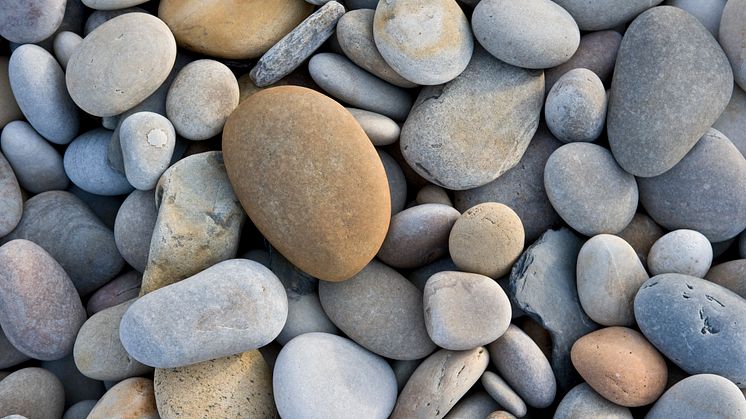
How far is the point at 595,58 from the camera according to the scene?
1.81 metres

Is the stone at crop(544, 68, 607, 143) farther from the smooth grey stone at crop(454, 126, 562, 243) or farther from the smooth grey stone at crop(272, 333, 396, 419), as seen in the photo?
the smooth grey stone at crop(272, 333, 396, 419)

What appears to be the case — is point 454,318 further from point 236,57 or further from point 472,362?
point 236,57

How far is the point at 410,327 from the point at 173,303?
58 centimetres

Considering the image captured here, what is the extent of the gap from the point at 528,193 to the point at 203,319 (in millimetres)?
924

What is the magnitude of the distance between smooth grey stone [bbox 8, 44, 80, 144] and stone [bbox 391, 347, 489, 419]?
1215 mm

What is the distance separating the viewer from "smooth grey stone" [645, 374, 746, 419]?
139 cm

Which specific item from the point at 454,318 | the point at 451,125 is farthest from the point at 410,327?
the point at 451,125

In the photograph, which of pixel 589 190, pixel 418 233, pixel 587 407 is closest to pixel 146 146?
pixel 418 233

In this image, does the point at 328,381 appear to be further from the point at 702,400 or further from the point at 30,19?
the point at 30,19

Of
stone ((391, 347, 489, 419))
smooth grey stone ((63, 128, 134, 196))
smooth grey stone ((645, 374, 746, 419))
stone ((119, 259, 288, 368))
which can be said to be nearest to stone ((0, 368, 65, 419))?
stone ((119, 259, 288, 368))

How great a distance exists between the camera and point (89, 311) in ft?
5.90

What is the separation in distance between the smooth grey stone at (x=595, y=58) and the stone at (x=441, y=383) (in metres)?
0.80

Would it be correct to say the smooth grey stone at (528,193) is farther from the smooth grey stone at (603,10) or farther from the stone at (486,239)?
the smooth grey stone at (603,10)

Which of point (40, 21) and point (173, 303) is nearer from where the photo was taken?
point (173, 303)
